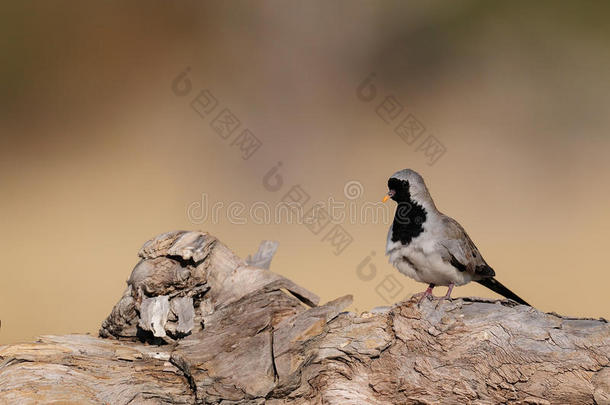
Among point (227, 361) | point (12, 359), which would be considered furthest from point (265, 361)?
point (12, 359)

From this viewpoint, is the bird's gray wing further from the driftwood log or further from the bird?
the driftwood log

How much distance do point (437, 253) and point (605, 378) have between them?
0.70 m

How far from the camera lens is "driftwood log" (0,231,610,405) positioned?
67.4 inches

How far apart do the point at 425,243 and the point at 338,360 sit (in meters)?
0.64

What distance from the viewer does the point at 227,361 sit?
73.9 inches

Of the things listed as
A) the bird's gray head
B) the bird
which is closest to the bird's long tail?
the bird

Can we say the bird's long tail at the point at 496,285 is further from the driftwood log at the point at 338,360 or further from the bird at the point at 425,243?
the driftwood log at the point at 338,360

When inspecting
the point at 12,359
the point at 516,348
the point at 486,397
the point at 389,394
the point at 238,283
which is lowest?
the point at 12,359

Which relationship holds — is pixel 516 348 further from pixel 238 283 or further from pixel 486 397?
pixel 238 283

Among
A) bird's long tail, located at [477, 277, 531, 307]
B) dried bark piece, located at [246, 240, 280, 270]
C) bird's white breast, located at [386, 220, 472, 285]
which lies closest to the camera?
bird's white breast, located at [386, 220, 472, 285]

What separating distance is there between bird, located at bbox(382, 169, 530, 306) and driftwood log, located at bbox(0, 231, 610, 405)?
28cm

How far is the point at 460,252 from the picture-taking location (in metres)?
2.22

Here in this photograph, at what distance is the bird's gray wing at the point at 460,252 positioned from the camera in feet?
7.27

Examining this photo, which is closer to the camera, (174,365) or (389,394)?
(389,394)
